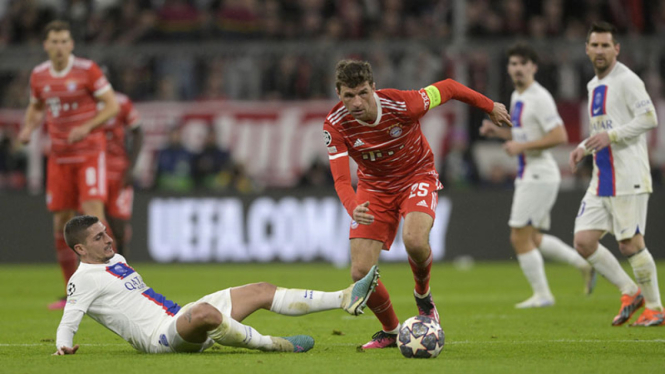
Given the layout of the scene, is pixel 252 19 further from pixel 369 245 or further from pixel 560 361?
pixel 560 361

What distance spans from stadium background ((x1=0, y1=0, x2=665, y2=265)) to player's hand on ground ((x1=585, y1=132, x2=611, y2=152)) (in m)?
8.24

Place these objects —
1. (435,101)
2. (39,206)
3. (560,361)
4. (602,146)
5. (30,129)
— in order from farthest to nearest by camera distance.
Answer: (39,206) → (30,129) → (602,146) → (435,101) → (560,361)

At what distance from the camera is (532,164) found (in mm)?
10898

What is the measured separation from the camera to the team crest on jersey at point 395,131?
7246 millimetres

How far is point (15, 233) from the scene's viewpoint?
1733 cm

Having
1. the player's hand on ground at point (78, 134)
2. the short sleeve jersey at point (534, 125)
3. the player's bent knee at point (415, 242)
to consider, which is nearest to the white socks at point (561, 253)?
the short sleeve jersey at point (534, 125)

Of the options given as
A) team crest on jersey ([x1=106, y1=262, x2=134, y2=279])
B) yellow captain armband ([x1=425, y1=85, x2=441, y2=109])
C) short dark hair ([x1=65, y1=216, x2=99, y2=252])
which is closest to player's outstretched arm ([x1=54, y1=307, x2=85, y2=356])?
team crest on jersey ([x1=106, y1=262, x2=134, y2=279])

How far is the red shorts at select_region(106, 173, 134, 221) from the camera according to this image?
12383 mm

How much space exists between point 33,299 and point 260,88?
7.62 meters

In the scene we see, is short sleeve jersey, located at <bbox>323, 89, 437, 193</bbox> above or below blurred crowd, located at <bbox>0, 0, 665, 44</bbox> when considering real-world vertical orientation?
below

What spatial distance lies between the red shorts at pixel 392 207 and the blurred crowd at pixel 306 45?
9934mm

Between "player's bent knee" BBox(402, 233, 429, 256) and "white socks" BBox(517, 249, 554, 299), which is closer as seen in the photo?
"player's bent knee" BBox(402, 233, 429, 256)

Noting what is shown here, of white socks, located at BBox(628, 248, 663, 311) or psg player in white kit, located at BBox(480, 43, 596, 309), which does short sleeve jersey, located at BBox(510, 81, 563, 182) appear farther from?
white socks, located at BBox(628, 248, 663, 311)

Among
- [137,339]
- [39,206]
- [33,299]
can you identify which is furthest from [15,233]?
[137,339]
